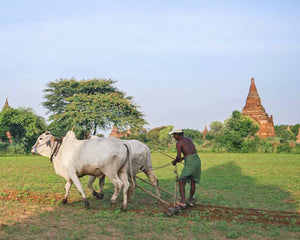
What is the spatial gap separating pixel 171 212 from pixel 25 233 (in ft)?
10.1

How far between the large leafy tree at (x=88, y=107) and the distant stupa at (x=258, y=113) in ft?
132

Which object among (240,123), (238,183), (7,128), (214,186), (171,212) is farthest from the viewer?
(240,123)

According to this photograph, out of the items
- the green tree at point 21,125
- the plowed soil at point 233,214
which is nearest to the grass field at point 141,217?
the plowed soil at point 233,214

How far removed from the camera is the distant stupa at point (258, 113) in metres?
70.1

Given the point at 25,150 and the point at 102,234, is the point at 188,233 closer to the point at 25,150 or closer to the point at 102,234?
the point at 102,234

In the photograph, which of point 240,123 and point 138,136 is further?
point 240,123

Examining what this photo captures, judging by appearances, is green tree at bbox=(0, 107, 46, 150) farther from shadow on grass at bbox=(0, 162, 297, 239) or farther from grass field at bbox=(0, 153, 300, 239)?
shadow on grass at bbox=(0, 162, 297, 239)

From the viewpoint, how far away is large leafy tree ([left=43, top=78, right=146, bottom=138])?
118ft

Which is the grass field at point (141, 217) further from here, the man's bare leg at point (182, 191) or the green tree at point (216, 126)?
the green tree at point (216, 126)

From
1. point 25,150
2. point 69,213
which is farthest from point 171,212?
point 25,150

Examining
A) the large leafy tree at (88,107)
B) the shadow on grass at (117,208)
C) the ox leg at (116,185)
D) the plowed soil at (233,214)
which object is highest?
the large leafy tree at (88,107)

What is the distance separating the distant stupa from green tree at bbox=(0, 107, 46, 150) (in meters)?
49.0

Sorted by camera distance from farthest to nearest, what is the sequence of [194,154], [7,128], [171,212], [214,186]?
[7,128] < [214,186] < [194,154] < [171,212]

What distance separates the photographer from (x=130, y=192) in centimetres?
913
